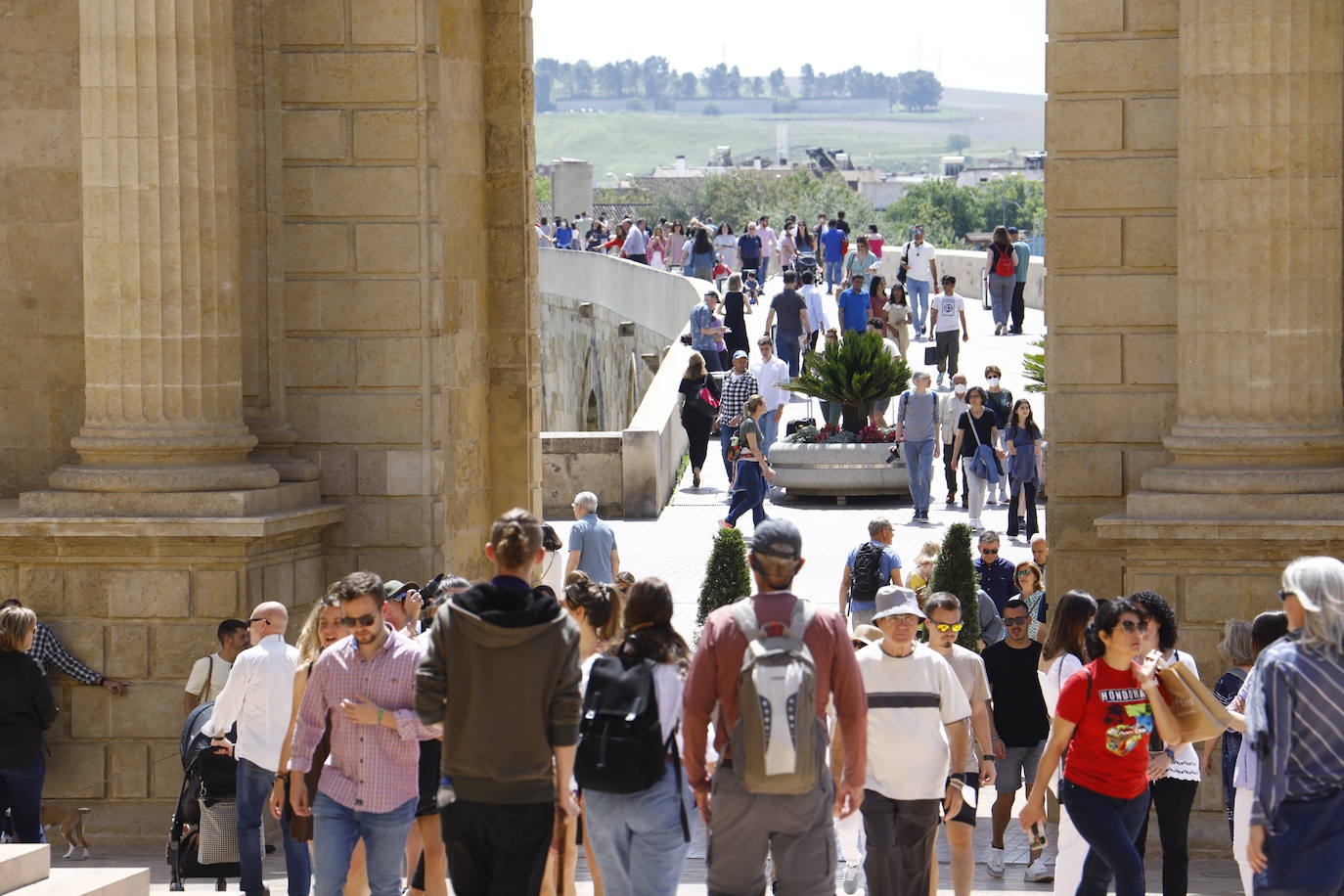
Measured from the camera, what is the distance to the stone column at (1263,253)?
1223cm

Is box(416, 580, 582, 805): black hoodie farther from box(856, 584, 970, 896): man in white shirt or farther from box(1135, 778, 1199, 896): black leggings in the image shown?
box(1135, 778, 1199, 896): black leggings

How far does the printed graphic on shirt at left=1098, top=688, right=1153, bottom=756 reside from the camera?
8656 millimetres

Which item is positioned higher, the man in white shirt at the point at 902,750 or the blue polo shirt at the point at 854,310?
the blue polo shirt at the point at 854,310

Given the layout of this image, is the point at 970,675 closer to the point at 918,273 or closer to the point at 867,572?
the point at 867,572

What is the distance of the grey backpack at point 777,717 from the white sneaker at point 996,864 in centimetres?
451

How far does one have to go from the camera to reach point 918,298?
1409 inches

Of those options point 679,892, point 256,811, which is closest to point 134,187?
point 256,811

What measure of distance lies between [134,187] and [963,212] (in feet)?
474

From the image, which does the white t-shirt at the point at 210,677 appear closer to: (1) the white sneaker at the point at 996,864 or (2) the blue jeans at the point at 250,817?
(2) the blue jeans at the point at 250,817

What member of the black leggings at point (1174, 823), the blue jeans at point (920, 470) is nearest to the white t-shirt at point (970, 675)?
the black leggings at point (1174, 823)

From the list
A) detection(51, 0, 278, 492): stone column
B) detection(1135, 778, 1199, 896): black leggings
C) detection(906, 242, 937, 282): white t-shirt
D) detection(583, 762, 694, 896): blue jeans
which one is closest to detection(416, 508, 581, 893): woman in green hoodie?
detection(583, 762, 694, 896): blue jeans

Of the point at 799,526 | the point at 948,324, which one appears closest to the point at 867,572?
the point at 799,526

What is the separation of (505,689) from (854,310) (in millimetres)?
22391

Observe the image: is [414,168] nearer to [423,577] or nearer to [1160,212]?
[423,577]
